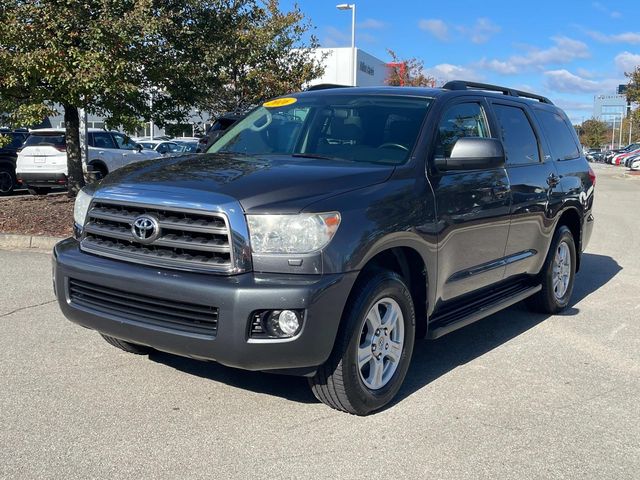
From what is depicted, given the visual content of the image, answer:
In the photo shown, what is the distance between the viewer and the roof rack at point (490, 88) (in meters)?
Result: 5.26

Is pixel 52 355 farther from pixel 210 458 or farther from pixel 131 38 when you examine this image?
pixel 131 38

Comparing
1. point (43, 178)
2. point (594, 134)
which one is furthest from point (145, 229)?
point (594, 134)

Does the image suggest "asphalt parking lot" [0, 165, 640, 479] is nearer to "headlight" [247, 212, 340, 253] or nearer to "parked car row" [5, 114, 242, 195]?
"headlight" [247, 212, 340, 253]

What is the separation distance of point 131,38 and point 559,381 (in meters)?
7.21

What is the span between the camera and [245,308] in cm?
333

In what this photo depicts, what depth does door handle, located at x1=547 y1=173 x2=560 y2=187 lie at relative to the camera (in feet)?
19.4

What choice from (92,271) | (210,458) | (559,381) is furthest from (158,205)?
(559,381)

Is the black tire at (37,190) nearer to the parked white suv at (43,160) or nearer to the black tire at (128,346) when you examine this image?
the parked white suv at (43,160)

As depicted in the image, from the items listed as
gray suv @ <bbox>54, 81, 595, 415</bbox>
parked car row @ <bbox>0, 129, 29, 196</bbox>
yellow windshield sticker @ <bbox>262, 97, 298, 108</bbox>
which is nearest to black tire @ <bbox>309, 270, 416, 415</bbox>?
gray suv @ <bbox>54, 81, 595, 415</bbox>

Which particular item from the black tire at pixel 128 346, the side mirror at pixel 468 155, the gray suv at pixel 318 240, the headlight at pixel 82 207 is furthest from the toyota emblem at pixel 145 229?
the side mirror at pixel 468 155

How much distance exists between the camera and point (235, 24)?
1135cm

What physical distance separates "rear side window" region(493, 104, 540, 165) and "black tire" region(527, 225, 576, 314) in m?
0.89

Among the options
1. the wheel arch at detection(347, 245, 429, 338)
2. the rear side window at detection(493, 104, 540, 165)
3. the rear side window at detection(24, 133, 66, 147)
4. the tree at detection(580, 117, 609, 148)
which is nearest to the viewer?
the wheel arch at detection(347, 245, 429, 338)

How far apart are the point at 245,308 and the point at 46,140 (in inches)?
534
